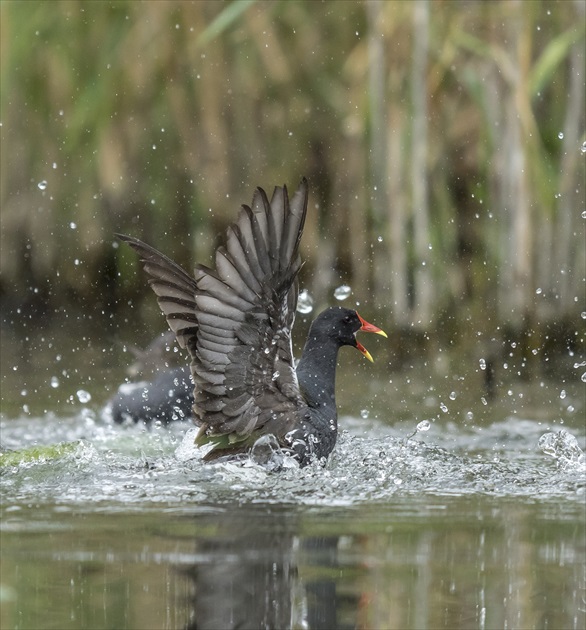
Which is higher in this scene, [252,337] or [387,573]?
[252,337]

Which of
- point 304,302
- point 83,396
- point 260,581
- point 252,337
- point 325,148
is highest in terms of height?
point 325,148

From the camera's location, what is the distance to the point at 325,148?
27.1ft

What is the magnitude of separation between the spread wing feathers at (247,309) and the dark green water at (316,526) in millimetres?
283

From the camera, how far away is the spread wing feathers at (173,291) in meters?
5.25

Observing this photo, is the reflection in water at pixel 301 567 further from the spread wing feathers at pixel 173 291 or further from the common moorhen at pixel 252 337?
the spread wing feathers at pixel 173 291

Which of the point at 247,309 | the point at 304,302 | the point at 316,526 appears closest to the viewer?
the point at 316,526

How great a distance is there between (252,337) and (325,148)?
352 cm

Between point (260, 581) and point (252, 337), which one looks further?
point (252, 337)

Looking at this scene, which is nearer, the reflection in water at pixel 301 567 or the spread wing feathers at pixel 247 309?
the reflection in water at pixel 301 567

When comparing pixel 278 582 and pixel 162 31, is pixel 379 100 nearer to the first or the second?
A: pixel 162 31

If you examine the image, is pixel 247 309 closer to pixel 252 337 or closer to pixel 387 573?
pixel 252 337

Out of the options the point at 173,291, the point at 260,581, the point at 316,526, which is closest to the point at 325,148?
the point at 173,291

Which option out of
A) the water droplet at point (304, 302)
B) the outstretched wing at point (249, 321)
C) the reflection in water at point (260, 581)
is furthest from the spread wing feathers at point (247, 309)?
the water droplet at point (304, 302)

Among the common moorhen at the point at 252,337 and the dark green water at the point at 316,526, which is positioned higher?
the common moorhen at the point at 252,337
